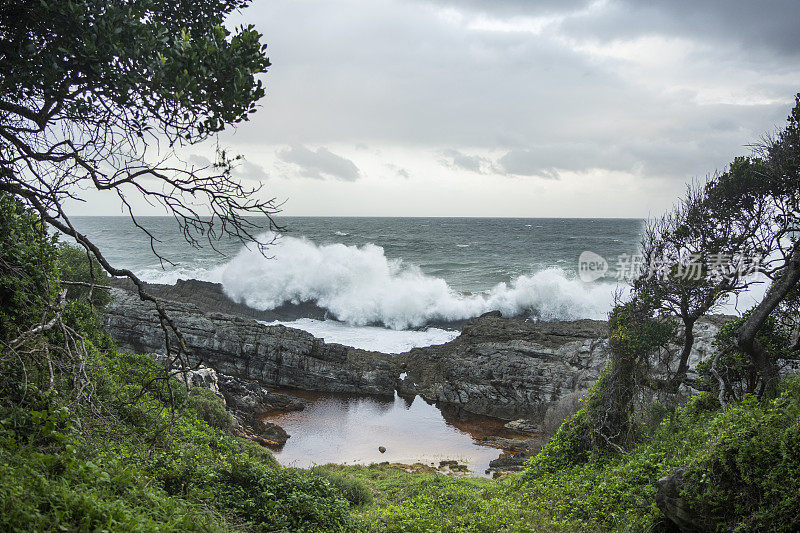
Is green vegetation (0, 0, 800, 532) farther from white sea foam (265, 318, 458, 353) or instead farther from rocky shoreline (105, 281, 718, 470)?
white sea foam (265, 318, 458, 353)

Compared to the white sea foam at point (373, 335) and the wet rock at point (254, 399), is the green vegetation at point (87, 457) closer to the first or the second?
the wet rock at point (254, 399)

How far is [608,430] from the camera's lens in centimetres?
1057

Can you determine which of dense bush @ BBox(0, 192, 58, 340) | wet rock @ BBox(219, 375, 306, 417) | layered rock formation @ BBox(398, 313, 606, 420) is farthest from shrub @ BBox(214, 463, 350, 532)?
layered rock formation @ BBox(398, 313, 606, 420)

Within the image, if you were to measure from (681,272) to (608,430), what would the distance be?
174 inches

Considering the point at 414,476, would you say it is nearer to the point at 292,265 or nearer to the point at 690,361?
the point at 690,361

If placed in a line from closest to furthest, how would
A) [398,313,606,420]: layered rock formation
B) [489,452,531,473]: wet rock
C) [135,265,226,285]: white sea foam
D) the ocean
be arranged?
1. [489,452,531,473]: wet rock
2. [398,313,606,420]: layered rock formation
3. the ocean
4. [135,265,226,285]: white sea foam

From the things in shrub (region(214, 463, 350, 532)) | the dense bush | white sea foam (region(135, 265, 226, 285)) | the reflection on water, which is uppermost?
the dense bush

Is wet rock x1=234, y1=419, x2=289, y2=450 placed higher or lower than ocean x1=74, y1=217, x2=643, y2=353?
lower

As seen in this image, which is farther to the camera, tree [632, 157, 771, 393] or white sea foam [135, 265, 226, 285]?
white sea foam [135, 265, 226, 285]

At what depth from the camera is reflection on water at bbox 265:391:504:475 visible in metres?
15.6

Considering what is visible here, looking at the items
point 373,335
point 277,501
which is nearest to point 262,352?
point 373,335

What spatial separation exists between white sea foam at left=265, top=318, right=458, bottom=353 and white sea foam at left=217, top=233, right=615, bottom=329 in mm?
1515

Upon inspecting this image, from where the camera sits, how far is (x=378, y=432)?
17672 millimetres

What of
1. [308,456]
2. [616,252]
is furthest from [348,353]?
[616,252]
